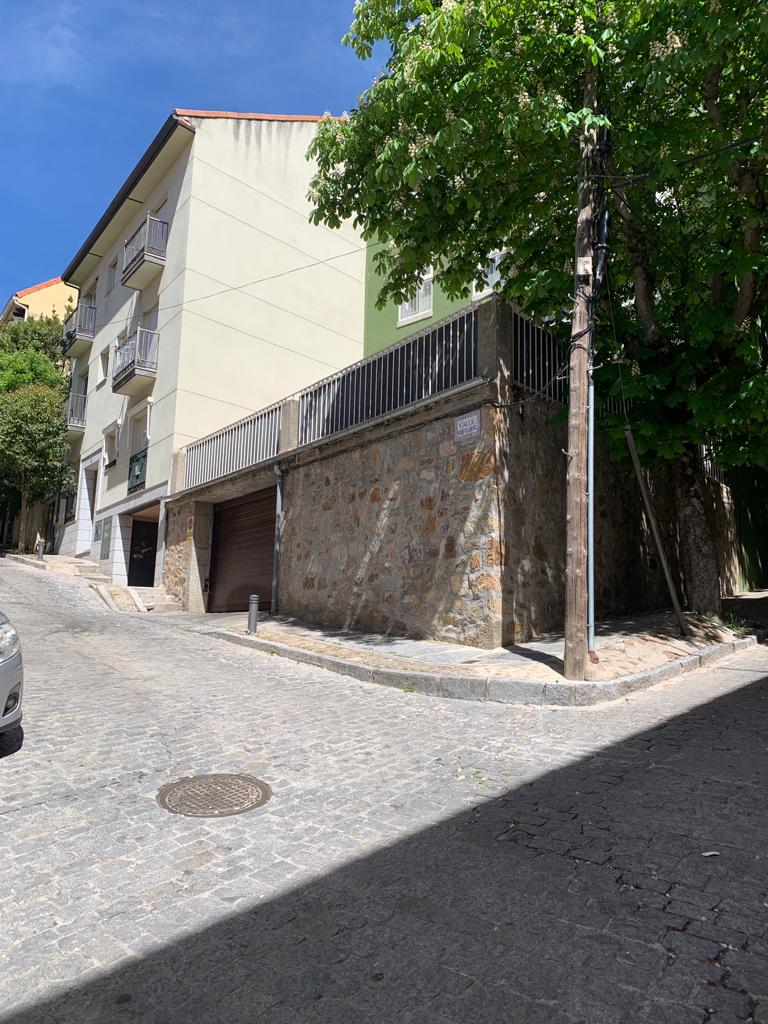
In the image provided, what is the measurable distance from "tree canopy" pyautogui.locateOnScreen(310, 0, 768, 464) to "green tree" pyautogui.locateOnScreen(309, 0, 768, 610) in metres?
0.03

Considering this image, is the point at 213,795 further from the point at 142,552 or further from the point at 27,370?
the point at 27,370

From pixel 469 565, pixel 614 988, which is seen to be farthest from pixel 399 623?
pixel 614 988

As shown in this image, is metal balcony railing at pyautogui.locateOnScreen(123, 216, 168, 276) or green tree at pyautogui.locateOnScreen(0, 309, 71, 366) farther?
green tree at pyautogui.locateOnScreen(0, 309, 71, 366)

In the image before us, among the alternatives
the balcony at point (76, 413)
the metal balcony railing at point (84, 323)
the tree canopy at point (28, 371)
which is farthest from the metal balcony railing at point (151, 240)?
the tree canopy at point (28, 371)

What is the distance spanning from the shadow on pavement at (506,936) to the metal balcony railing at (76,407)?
24.8m

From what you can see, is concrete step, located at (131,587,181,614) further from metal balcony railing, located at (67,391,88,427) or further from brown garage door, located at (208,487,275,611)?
metal balcony railing, located at (67,391,88,427)

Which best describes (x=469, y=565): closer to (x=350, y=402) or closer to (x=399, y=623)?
(x=399, y=623)

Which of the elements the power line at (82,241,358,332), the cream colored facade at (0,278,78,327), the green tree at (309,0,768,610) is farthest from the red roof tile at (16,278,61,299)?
the green tree at (309,0,768,610)

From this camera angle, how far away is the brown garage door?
14.3m

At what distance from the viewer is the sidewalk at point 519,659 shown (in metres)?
6.41

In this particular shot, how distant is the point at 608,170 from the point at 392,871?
7867 mm

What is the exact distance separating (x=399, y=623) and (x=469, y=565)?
1681 millimetres

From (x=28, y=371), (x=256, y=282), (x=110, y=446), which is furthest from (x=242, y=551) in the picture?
(x=28, y=371)

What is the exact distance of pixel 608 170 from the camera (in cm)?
770
